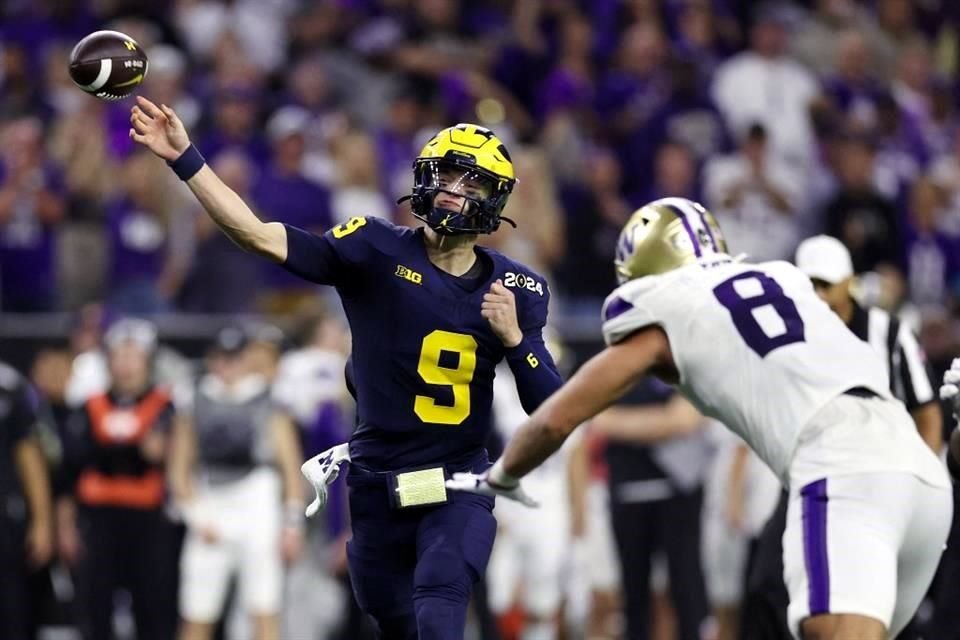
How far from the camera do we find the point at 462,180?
642 centimetres

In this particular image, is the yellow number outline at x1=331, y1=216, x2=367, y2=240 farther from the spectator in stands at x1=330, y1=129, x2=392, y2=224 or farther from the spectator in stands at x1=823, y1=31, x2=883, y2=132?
the spectator in stands at x1=823, y1=31, x2=883, y2=132

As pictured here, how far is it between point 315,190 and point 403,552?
247 inches

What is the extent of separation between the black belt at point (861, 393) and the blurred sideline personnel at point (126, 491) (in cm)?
630

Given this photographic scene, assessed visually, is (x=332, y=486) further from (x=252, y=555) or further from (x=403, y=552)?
(x=403, y=552)

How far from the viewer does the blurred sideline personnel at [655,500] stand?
10.9 metres

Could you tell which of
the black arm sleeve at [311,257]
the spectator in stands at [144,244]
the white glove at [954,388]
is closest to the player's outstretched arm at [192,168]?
the black arm sleeve at [311,257]

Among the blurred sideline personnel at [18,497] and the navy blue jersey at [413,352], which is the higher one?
the blurred sideline personnel at [18,497]

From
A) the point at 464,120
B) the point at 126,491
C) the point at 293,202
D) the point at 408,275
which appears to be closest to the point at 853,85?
the point at 464,120

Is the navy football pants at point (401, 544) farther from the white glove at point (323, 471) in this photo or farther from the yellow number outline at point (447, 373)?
A: the yellow number outline at point (447, 373)

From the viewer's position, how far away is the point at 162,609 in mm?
10859

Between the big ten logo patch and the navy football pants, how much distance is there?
66cm

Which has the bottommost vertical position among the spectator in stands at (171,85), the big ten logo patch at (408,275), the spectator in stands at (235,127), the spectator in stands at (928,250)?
the big ten logo patch at (408,275)

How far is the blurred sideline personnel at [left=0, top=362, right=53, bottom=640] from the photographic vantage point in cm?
1098

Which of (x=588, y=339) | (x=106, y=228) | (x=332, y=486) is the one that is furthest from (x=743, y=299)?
(x=106, y=228)
